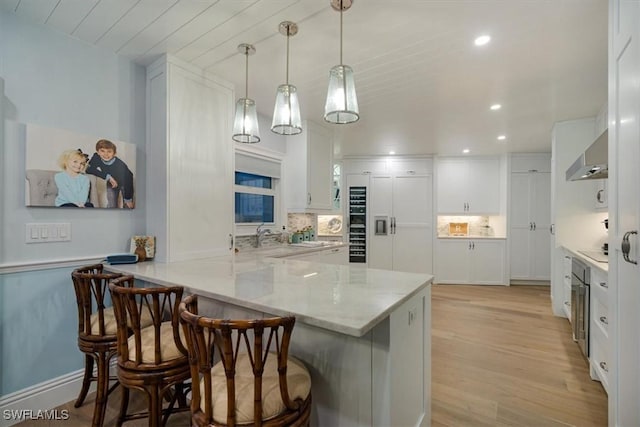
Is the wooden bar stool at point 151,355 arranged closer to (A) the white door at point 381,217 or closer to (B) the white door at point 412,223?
(A) the white door at point 381,217

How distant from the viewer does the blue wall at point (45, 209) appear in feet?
6.23

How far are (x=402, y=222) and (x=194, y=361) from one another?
5538 millimetres

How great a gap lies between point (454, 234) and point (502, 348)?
3.88 meters

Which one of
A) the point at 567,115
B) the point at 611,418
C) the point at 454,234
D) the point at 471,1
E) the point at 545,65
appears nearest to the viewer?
the point at 611,418

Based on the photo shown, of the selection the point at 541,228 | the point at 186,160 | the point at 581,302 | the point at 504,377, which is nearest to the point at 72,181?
the point at 186,160

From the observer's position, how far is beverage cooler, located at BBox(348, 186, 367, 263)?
6316 mm

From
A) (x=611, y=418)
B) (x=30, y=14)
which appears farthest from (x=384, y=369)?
(x=30, y=14)

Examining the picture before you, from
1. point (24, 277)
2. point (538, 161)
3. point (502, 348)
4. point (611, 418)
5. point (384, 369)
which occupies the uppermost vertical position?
point (538, 161)

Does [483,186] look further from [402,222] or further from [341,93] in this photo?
[341,93]

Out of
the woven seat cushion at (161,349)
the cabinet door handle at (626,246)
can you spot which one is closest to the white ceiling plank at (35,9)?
the woven seat cushion at (161,349)

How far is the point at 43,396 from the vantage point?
200 centimetres

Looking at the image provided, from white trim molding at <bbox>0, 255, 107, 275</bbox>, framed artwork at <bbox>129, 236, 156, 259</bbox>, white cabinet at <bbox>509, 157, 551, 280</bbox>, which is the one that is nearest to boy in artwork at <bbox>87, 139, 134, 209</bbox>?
framed artwork at <bbox>129, 236, 156, 259</bbox>

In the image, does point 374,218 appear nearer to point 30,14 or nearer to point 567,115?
point 567,115

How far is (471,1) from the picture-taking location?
178 cm
